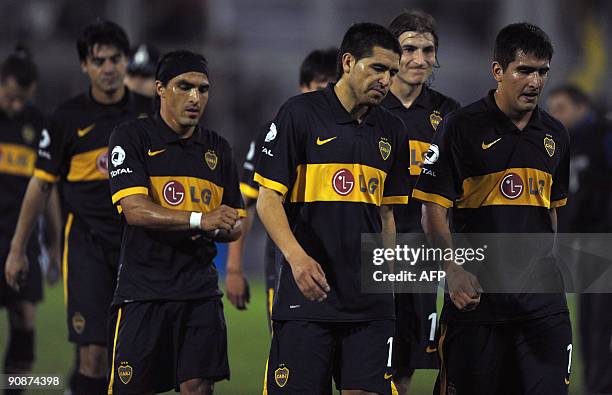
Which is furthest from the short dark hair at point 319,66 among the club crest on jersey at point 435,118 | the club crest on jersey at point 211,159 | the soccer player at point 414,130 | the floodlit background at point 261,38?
the floodlit background at point 261,38

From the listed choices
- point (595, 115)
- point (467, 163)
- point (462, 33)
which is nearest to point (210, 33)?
point (462, 33)

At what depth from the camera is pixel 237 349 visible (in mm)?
11719

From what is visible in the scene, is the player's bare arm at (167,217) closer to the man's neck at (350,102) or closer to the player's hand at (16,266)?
the man's neck at (350,102)

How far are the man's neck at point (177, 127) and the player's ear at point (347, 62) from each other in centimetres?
108

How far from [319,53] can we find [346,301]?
2372 mm

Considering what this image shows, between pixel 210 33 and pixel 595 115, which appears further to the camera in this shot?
pixel 210 33

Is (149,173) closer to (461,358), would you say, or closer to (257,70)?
(461,358)

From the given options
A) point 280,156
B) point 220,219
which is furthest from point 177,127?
point 280,156

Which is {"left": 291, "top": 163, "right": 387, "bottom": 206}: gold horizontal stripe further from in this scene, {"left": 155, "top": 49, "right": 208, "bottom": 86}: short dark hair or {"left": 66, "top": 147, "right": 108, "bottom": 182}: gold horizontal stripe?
{"left": 66, "top": 147, "right": 108, "bottom": 182}: gold horizontal stripe

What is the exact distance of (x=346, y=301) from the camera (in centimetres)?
515

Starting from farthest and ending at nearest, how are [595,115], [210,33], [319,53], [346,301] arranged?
1. [210,33]
2. [595,115]
3. [319,53]
4. [346,301]

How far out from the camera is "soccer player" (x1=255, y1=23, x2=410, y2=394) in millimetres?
5117

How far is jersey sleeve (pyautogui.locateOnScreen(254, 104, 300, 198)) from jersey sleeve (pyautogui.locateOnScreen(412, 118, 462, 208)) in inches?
26.5

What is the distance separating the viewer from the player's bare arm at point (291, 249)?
477 cm
